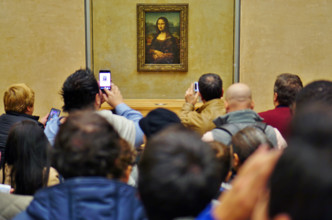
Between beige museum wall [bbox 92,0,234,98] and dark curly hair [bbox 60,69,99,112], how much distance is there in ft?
20.0

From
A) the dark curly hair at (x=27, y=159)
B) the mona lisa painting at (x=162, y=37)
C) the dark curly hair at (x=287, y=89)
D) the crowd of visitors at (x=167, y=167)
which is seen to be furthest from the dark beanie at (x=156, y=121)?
the mona lisa painting at (x=162, y=37)

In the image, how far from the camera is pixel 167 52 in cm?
981

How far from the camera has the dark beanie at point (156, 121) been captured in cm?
347

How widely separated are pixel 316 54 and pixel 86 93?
6.54m

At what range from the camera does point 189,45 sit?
386 inches

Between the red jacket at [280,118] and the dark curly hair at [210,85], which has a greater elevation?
the dark curly hair at [210,85]

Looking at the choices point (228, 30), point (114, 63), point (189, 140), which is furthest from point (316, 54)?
point (189, 140)

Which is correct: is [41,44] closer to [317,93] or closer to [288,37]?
[288,37]

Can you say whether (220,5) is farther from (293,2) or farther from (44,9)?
(44,9)

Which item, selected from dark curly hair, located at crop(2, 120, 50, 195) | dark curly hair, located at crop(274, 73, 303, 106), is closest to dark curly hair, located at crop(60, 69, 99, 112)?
dark curly hair, located at crop(2, 120, 50, 195)

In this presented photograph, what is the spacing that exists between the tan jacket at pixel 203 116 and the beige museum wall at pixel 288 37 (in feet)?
14.6

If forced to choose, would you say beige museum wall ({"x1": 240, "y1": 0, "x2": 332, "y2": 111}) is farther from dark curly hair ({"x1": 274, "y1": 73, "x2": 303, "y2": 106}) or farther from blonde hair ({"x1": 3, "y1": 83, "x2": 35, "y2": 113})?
blonde hair ({"x1": 3, "y1": 83, "x2": 35, "y2": 113})

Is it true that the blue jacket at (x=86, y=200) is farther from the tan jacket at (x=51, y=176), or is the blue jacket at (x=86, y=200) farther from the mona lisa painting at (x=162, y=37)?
the mona lisa painting at (x=162, y=37)

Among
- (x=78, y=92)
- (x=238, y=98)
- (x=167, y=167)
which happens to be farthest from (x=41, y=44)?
(x=167, y=167)
